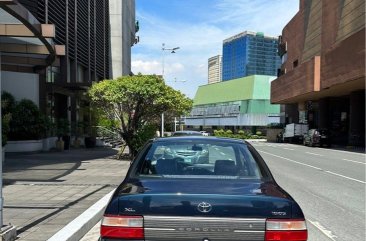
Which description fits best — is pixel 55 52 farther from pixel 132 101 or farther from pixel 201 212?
pixel 201 212

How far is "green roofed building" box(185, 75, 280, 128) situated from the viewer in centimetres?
9575

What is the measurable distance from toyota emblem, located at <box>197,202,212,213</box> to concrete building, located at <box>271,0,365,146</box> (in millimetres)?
29719

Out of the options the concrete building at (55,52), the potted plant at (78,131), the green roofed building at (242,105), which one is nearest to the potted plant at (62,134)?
the concrete building at (55,52)

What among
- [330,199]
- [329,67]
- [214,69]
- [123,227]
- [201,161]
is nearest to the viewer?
[123,227]

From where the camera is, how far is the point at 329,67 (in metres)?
39.8

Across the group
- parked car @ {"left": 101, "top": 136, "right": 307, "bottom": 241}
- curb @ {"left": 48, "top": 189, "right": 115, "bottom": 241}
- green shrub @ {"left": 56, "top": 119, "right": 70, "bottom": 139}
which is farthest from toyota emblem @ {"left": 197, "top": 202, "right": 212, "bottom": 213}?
green shrub @ {"left": 56, "top": 119, "right": 70, "bottom": 139}

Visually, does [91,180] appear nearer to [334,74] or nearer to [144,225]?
[144,225]

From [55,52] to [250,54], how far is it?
10445cm

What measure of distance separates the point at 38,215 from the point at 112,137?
34030 millimetres

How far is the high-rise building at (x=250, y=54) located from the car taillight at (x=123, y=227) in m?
111

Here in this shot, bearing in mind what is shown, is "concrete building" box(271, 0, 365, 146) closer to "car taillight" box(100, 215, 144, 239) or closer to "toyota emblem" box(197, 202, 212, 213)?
"toyota emblem" box(197, 202, 212, 213)

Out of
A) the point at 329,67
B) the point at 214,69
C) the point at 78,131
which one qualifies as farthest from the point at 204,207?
the point at 214,69

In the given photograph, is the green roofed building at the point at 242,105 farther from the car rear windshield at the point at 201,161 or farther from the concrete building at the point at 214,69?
the car rear windshield at the point at 201,161

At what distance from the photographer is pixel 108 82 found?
22375mm
